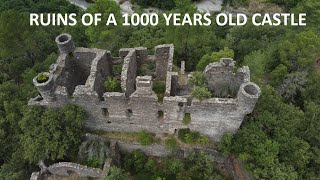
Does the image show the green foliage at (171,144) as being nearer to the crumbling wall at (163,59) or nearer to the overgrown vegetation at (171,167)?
the overgrown vegetation at (171,167)

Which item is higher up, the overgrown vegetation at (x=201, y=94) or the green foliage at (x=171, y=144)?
the overgrown vegetation at (x=201, y=94)

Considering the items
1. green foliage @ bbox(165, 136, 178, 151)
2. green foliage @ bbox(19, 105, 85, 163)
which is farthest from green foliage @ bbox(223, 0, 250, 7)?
green foliage @ bbox(19, 105, 85, 163)

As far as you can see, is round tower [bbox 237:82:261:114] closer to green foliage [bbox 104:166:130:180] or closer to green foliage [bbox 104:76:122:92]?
green foliage [bbox 104:76:122:92]

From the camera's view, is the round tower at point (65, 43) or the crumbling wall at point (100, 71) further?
the round tower at point (65, 43)

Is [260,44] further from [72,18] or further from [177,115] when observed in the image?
[72,18]

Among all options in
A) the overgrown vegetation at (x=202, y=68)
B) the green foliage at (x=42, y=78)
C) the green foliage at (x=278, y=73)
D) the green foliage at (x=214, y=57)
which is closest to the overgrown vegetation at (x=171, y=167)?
the overgrown vegetation at (x=202, y=68)
